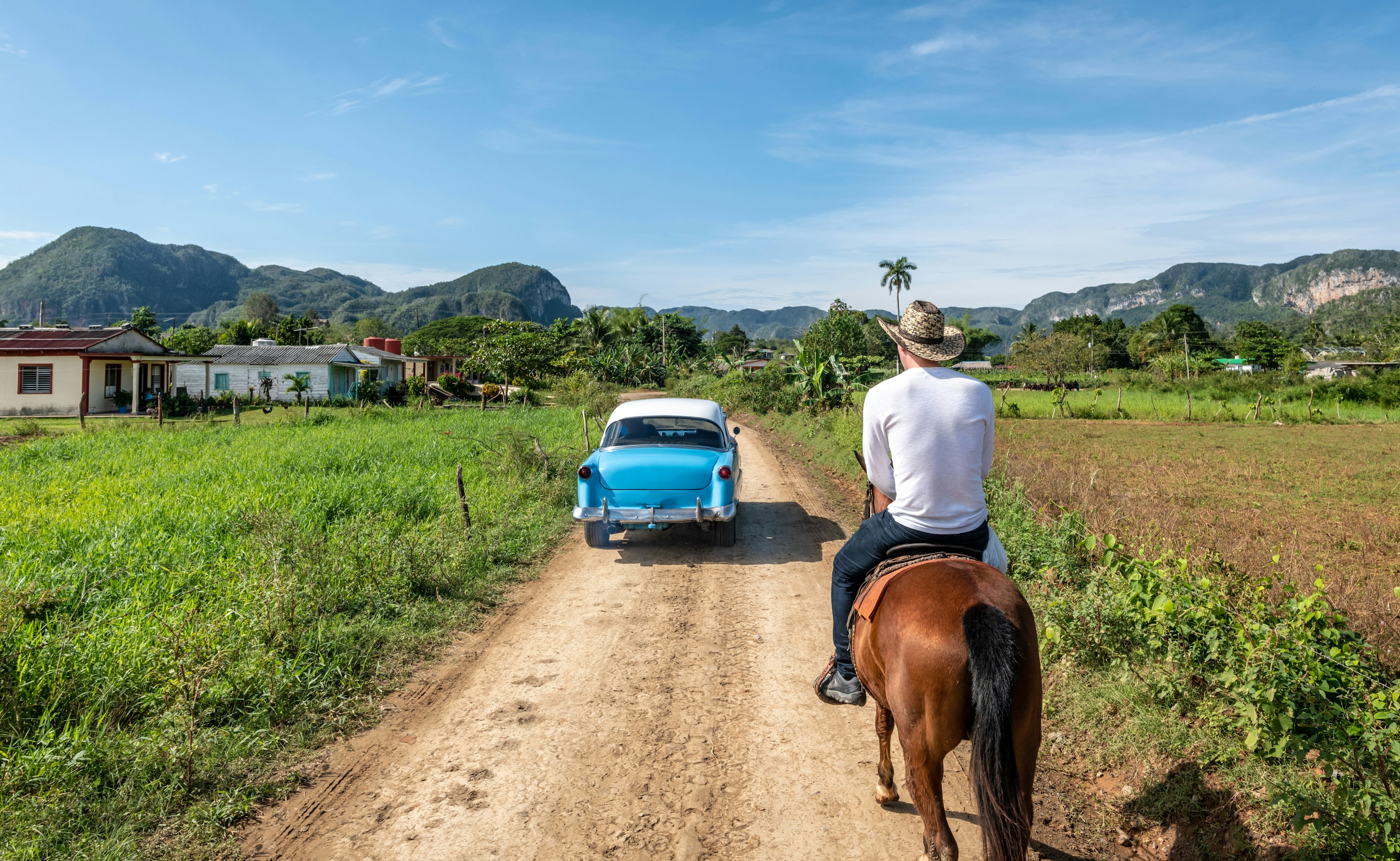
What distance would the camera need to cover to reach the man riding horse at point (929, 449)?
10.9ft

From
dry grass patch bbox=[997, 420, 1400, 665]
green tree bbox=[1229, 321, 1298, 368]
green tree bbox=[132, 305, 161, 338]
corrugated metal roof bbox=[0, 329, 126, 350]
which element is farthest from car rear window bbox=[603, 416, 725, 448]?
green tree bbox=[1229, 321, 1298, 368]

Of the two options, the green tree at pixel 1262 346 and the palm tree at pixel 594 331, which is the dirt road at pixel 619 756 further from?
the green tree at pixel 1262 346

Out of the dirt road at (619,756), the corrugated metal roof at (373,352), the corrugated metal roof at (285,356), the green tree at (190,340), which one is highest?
the green tree at (190,340)

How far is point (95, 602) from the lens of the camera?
227 inches

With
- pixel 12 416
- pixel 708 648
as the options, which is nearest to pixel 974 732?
pixel 708 648

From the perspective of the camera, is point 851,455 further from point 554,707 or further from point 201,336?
point 201,336

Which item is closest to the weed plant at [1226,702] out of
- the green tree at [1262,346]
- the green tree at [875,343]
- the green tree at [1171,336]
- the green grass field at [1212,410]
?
the green grass field at [1212,410]

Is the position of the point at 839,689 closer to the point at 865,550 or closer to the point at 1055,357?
the point at 865,550

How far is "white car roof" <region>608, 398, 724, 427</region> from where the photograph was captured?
9.70m

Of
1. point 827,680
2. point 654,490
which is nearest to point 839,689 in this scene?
point 827,680

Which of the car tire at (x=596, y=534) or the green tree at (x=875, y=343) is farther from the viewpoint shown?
the green tree at (x=875, y=343)

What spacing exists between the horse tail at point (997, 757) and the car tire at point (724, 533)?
6.33 meters

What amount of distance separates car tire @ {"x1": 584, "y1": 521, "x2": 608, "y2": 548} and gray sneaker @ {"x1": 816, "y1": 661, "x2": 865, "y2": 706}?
4971 mm

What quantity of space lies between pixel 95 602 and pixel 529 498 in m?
6.16
